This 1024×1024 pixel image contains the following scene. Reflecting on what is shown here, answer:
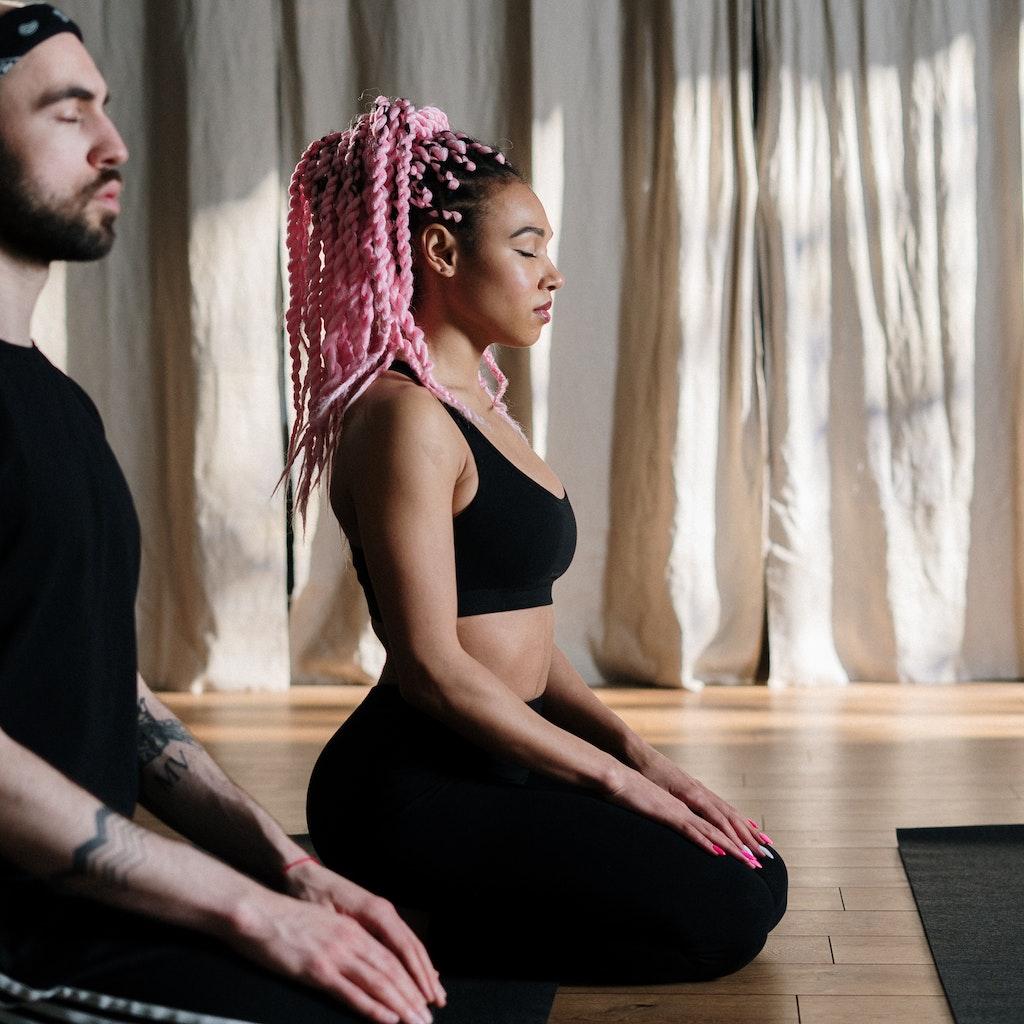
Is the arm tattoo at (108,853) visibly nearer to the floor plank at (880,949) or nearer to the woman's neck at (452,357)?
the woman's neck at (452,357)

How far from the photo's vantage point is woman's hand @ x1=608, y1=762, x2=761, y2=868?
174 cm

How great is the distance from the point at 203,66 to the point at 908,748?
2878 mm

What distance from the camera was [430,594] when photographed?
1645 mm

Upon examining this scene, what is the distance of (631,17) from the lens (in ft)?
14.1

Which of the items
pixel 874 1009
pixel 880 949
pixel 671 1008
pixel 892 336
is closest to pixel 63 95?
pixel 671 1008

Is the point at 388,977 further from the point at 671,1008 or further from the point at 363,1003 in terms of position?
the point at 671,1008

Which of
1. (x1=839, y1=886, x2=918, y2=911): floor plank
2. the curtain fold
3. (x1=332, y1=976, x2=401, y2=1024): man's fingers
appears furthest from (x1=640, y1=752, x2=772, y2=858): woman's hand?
the curtain fold

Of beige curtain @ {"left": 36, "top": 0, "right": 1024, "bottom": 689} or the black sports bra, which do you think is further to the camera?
beige curtain @ {"left": 36, "top": 0, "right": 1024, "bottom": 689}

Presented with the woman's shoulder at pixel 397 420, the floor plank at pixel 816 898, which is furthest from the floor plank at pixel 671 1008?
the woman's shoulder at pixel 397 420

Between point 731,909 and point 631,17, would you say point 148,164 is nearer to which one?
point 631,17

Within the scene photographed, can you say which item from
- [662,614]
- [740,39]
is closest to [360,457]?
[662,614]

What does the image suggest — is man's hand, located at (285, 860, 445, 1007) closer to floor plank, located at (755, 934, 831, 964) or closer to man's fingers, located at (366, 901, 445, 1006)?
man's fingers, located at (366, 901, 445, 1006)

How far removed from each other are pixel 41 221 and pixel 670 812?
1048mm

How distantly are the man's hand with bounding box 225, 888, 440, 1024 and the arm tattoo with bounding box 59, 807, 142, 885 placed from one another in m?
0.09
